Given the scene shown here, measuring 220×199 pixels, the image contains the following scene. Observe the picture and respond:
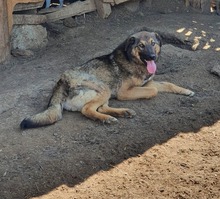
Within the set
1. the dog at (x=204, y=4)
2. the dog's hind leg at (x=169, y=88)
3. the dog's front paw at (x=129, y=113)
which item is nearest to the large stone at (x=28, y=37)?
the dog's hind leg at (x=169, y=88)

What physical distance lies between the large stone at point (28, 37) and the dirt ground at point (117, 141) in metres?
0.40

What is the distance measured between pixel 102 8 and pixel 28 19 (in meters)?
1.72

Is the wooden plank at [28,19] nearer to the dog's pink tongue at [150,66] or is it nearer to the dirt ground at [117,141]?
the dirt ground at [117,141]

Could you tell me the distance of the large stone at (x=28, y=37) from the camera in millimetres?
8336

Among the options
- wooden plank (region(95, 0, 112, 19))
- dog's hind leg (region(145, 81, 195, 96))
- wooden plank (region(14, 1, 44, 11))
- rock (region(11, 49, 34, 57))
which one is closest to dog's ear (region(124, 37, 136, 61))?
dog's hind leg (region(145, 81, 195, 96))

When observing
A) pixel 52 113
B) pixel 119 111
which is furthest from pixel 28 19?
pixel 119 111

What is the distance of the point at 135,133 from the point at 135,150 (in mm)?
367

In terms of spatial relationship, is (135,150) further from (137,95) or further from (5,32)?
(5,32)

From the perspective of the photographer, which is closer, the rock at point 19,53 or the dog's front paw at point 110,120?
the dog's front paw at point 110,120

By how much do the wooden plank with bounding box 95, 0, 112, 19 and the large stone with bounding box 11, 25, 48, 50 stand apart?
138cm

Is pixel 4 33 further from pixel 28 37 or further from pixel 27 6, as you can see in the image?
pixel 27 6

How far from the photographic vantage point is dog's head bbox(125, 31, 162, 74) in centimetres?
625

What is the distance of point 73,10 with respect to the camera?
9.05 metres

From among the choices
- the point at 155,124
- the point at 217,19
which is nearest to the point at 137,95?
the point at 155,124
